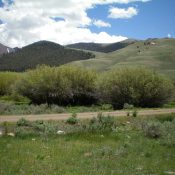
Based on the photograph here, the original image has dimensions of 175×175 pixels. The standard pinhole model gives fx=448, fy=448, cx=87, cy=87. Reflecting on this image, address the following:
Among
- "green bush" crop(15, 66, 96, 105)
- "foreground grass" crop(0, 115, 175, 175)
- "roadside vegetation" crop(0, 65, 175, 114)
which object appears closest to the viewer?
"foreground grass" crop(0, 115, 175, 175)

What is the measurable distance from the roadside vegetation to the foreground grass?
75.5ft

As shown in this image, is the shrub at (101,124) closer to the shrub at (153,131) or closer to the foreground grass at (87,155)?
the foreground grass at (87,155)

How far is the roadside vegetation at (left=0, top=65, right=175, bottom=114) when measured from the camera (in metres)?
45.9

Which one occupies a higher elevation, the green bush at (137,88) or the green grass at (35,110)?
the green bush at (137,88)

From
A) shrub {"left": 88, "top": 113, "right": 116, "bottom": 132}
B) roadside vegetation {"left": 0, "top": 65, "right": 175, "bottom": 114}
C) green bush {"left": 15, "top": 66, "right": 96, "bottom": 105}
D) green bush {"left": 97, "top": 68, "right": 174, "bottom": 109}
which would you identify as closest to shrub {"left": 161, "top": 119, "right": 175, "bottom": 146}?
shrub {"left": 88, "top": 113, "right": 116, "bottom": 132}

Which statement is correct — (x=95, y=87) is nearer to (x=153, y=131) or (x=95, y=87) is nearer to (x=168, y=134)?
(x=153, y=131)

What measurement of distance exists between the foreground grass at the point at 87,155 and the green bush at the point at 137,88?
24206 millimetres

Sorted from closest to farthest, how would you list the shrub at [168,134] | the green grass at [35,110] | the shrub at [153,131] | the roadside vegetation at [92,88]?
the shrub at [168,134] < the shrub at [153,131] < the green grass at [35,110] < the roadside vegetation at [92,88]

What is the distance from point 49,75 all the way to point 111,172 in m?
42.6

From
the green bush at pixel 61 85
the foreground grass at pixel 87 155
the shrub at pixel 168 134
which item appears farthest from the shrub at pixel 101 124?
the green bush at pixel 61 85

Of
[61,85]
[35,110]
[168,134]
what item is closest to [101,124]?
[168,134]

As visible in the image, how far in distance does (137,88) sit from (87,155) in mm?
30569

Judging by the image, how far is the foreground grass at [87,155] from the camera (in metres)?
13.3

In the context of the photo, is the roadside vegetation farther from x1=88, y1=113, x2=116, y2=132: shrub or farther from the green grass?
x1=88, y1=113, x2=116, y2=132: shrub
